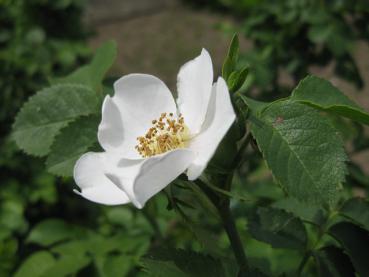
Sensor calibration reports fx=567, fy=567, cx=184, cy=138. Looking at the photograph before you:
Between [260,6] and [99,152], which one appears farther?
[260,6]

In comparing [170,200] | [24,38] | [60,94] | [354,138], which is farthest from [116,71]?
[170,200]

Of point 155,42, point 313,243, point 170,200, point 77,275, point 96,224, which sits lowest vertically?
point 155,42

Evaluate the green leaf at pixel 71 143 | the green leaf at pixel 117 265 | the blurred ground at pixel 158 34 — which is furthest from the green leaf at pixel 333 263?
the blurred ground at pixel 158 34

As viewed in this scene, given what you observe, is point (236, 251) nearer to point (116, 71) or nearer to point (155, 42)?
point (116, 71)

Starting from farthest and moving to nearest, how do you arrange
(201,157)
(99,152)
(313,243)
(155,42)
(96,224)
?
(155,42), (96,224), (313,243), (99,152), (201,157)

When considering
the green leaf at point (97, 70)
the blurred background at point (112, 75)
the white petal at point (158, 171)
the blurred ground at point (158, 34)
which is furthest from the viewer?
the blurred ground at point (158, 34)

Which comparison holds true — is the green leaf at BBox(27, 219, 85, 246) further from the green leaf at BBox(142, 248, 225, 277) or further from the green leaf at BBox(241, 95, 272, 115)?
the green leaf at BBox(241, 95, 272, 115)

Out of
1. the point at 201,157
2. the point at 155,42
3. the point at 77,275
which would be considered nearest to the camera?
the point at 201,157

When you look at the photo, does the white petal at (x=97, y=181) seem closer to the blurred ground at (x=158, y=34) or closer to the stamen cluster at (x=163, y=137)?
the stamen cluster at (x=163, y=137)
